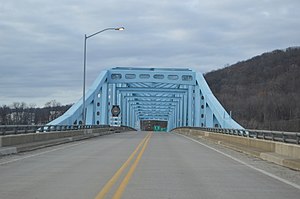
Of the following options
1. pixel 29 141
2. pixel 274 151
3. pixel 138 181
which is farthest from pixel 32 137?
pixel 138 181

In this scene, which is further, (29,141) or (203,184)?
(29,141)

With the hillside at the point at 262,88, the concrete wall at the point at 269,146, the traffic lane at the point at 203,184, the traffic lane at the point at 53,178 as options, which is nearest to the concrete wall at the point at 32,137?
the traffic lane at the point at 53,178

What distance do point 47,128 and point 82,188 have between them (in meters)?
24.8

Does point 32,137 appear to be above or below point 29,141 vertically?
above

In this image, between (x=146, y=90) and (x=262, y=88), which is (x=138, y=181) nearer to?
(x=146, y=90)

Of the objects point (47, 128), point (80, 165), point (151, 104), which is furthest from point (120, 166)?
point (151, 104)

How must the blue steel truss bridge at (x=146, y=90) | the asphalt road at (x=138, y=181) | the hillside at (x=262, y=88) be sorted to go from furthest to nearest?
the hillside at (x=262, y=88) → the blue steel truss bridge at (x=146, y=90) → the asphalt road at (x=138, y=181)

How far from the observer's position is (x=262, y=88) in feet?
329

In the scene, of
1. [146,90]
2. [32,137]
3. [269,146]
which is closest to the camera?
[269,146]

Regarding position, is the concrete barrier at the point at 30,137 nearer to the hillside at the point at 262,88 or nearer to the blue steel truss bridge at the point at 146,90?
the blue steel truss bridge at the point at 146,90

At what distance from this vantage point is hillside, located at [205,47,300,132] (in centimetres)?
6831

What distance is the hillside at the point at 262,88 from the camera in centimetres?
6831

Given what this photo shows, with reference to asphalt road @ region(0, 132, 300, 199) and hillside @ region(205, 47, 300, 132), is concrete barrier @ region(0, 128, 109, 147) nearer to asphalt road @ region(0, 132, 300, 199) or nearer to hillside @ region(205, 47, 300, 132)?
asphalt road @ region(0, 132, 300, 199)

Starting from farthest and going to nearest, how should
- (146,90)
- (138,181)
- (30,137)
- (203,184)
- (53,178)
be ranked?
(146,90) < (30,137) < (53,178) < (138,181) < (203,184)
